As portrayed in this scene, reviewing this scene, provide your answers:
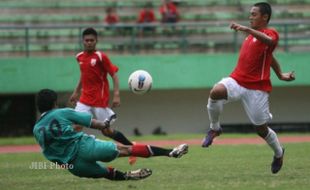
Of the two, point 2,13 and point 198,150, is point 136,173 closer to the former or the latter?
point 198,150

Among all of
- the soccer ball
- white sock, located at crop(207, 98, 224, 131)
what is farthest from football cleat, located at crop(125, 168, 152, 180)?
the soccer ball

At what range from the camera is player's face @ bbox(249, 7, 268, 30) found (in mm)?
11133

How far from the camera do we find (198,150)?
1686 cm

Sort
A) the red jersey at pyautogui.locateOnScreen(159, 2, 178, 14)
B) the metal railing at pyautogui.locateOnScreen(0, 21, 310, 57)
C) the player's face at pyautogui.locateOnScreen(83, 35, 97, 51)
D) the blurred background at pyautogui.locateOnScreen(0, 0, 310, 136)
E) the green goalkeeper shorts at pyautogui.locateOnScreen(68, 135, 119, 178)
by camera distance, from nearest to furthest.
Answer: the green goalkeeper shorts at pyautogui.locateOnScreen(68, 135, 119, 178) → the player's face at pyautogui.locateOnScreen(83, 35, 97, 51) → the blurred background at pyautogui.locateOnScreen(0, 0, 310, 136) → the metal railing at pyautogui.locateOnScreen(0, 21, 310, 57) → the red jersey at pyautogui.locateOnScreen(159, 2, 178, 14)

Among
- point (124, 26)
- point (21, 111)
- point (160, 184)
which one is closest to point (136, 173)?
point (160, 184)

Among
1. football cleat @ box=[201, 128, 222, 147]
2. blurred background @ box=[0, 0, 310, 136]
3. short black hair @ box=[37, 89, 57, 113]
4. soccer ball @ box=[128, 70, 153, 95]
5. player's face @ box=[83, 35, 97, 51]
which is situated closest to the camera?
short black hair @ box=[37, 89, 57, 113]

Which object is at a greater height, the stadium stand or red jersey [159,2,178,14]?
red jersey [159,2,178,14]

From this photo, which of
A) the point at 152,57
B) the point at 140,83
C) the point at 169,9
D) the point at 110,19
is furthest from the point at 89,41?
the point at 169,9

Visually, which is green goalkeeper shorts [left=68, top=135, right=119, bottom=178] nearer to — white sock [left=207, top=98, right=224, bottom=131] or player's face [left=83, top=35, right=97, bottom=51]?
white sock [left=207, top=98, right=224, bottom=131]

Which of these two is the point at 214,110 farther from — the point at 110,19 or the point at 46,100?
the point at 110,19

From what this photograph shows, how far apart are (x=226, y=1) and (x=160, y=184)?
61.2 feet

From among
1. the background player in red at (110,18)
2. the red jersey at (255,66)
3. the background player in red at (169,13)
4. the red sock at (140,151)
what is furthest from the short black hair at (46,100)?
the background player in red at (169,13)

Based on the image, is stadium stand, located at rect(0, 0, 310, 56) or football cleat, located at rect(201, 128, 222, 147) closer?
football cleat, located at rect(201, 128, 222, 147)

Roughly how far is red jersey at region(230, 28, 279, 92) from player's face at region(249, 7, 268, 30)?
0.11m
